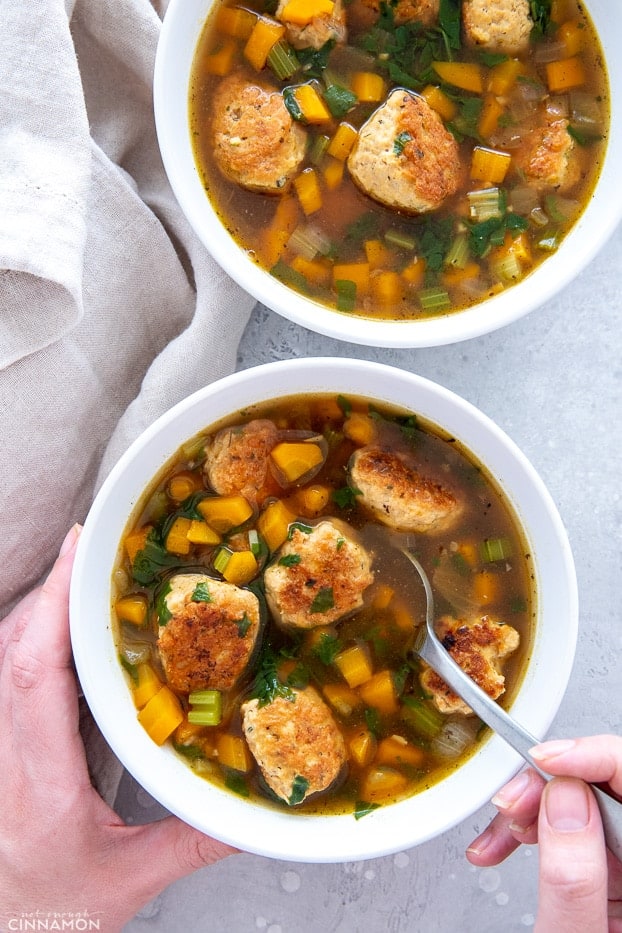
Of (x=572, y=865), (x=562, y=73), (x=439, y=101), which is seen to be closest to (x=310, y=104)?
(x=439, y=101)

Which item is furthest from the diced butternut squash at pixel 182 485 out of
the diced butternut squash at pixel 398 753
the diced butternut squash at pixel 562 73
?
the diced butternut squash at pixel 562 73

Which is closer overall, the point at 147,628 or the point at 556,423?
the point at 147,628

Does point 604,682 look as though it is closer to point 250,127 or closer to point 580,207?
point 580,207

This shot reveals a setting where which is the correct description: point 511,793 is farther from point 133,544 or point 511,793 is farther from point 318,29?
point 318,29

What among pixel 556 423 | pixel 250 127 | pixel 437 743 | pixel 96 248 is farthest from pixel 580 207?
pixel 437 743

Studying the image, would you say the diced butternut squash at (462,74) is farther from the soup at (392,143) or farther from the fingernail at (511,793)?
the fingernail at (511,793)
